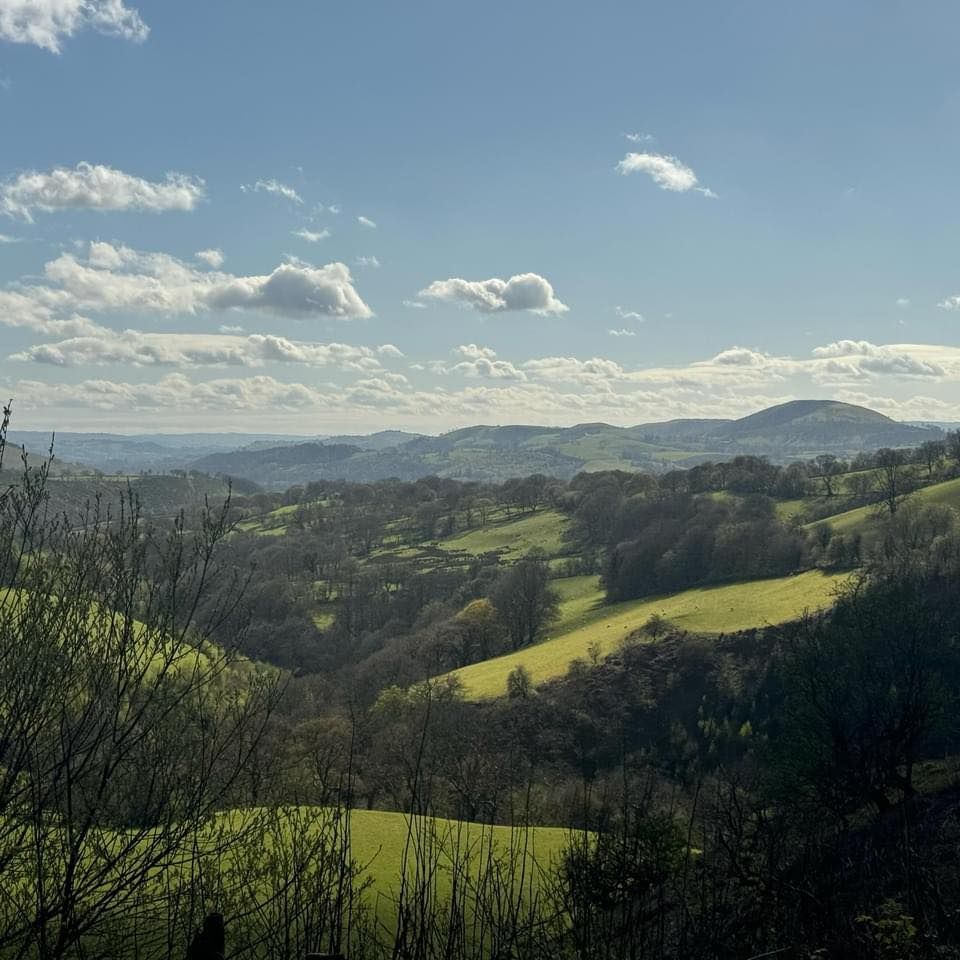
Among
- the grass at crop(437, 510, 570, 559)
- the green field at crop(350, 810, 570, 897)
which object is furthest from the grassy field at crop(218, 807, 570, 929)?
the grass at crop(437, 510, 570, 559)

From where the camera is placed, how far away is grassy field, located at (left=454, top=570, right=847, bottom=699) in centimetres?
7725

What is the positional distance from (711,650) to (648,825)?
189 feet

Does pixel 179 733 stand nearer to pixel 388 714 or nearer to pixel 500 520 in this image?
pixel 388 714

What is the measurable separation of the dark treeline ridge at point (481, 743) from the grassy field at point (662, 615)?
3368 millimetres

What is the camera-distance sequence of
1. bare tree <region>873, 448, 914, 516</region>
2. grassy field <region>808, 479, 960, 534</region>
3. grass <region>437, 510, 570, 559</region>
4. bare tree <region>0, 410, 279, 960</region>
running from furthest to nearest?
grass <region>437, 510, 570, 559</region>, bare tree <region>873, 448, 914, 516</region>, grassy field <region>808, 479, 960, 534</region>, bare tree <region>0, 410, 279, 960</region>

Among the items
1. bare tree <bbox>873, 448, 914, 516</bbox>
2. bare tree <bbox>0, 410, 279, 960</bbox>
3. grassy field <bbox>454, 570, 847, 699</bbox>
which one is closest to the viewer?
bare tree <bbox>0, 410, 279, 960</bbox>

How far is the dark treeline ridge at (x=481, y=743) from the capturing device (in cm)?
936

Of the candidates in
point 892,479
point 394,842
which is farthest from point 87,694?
point 892,479

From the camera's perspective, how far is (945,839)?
20.5 m

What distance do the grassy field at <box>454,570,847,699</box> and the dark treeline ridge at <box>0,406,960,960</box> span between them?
11.0 ft

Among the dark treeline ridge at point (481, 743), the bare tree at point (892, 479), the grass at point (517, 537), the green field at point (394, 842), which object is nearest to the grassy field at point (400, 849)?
the green field at point (394, 842)

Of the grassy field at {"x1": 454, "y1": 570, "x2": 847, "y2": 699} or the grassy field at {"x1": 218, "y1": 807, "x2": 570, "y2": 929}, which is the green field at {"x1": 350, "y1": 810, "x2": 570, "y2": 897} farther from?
the grassy field at {"x1": 454, "y1": 570, "x2": 847, "y2": 699}

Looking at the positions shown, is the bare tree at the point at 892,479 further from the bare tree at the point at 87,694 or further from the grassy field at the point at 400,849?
the bare tree at the point at 87,694

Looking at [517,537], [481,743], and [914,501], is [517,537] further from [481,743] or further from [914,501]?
[481,743]
